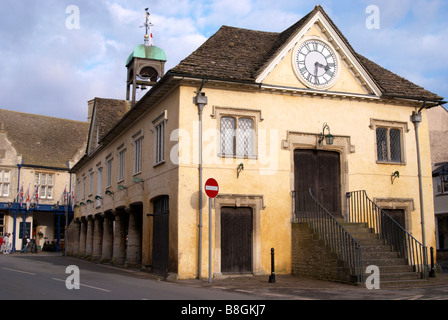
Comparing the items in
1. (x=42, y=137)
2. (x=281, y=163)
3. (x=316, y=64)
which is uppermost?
(x=42, y=137)

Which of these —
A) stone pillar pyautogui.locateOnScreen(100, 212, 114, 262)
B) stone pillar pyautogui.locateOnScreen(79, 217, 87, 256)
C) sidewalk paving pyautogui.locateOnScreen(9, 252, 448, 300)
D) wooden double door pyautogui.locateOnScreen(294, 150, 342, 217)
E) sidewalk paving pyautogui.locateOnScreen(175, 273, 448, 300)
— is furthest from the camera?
stone pillar pyautogui.locateOnScreen(79, 217, 87, 256)

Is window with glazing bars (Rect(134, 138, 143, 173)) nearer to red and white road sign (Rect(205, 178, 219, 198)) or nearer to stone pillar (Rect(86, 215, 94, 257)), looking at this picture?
red and white road sign (Rect(205, 178, 219, 198))

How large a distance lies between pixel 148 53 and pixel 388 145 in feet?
56.6

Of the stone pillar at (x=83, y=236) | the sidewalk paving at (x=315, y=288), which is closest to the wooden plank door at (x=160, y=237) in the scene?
the sidewalk paving at (x=315, y=288)

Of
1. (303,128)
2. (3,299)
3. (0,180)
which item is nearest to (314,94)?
(303,128)

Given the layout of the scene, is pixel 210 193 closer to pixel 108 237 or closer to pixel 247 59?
pixel 247 59

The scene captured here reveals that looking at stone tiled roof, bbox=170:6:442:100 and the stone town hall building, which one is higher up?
stone tiled roof, bbox=170:6:442:100

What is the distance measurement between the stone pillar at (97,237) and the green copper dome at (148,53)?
9.97 metres

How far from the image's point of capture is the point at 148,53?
31.5 m

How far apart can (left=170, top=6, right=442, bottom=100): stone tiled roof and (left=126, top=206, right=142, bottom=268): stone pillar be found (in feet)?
26.1

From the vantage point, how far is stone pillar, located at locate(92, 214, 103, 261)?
98.8ft

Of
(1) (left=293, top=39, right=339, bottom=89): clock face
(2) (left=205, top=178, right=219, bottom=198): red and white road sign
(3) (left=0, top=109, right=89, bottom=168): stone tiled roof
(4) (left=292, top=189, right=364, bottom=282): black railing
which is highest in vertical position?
(3) (left=0, top=109, right=89, bottom=168): stone tiled roof

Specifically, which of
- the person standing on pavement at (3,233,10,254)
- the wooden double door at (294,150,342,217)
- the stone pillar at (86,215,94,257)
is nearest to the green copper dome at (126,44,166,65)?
the stone pillar at (86,215,94,257)

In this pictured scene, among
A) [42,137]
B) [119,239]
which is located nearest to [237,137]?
[119,239]
